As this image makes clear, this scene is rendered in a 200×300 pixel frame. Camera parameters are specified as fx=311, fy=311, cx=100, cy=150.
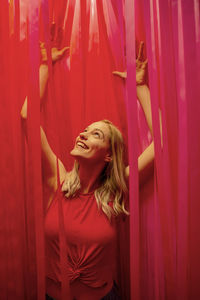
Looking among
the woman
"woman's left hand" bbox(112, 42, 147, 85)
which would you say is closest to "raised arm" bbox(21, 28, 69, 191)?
the woman

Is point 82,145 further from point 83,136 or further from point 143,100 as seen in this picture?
point 143,100

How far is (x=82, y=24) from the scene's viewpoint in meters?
1.18

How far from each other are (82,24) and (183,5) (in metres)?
0.38

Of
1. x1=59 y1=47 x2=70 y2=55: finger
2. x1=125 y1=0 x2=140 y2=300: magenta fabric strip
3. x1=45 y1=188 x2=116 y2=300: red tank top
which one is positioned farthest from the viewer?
x1=59 y1=47 x2=70 y2=55: finger

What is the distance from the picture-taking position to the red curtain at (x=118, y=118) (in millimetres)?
953

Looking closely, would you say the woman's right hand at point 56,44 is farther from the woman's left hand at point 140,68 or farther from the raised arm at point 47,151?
the woman's left hand at point 140,68

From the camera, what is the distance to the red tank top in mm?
1085

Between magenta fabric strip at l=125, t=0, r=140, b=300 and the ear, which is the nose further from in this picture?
magenta fabric strip at l=125, t=0, r=140, b=300

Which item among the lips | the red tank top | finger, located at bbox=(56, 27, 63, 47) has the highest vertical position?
finger, located at bbox=(56, 27, 63, 47)

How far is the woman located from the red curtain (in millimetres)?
58

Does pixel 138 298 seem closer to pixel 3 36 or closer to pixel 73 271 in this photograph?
pixel 73 271

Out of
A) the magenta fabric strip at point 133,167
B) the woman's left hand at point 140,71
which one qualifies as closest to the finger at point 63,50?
the woman's left hand at point 140,71

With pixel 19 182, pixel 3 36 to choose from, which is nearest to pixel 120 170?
pixel 19 182

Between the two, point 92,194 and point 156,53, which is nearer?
point 156,53
